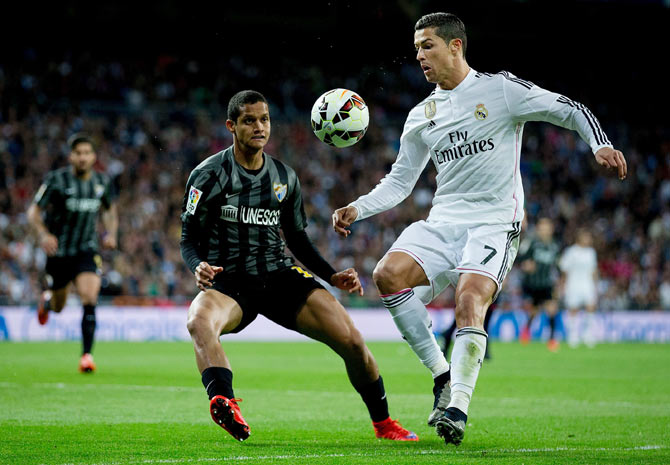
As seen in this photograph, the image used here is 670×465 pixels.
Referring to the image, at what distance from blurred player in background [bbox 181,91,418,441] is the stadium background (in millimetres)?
14410

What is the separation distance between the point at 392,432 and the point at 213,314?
1382 millimetres

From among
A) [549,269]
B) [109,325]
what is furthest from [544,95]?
[109,325]

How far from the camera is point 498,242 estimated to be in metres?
5.95

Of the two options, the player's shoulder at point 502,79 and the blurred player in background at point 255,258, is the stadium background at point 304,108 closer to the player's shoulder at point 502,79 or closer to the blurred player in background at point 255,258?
the blurred player in background at point 255,258

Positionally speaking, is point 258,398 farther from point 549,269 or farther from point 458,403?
point 549,269

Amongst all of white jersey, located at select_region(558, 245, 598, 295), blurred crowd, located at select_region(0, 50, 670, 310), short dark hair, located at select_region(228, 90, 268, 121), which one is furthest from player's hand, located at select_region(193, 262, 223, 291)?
white jersey, located at select_region(558, 245, 598, 295)

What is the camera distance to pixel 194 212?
5.93m

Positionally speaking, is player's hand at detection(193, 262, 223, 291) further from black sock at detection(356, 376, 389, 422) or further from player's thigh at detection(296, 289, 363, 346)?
black sock at detection(356, 376, 389, 422)

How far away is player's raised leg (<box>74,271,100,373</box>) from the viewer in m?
11.0

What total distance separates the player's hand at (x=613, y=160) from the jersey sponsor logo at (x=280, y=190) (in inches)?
78.3

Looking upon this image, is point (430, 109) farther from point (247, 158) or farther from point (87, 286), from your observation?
point (87, 286)

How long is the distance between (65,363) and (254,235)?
7.54m

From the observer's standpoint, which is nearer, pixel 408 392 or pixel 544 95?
pixel 544 95

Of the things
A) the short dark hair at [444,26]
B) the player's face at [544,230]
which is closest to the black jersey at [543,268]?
the player's face at [544,230]
